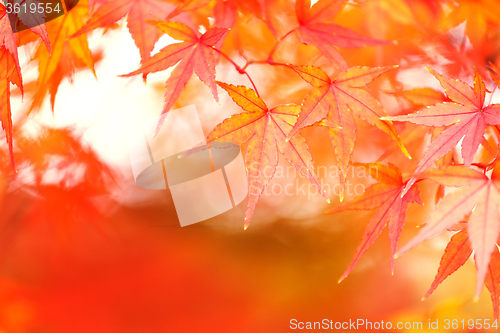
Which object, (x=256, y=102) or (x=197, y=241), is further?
(x=197, y=241)

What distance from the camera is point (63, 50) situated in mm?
524

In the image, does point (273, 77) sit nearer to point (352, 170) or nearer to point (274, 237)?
point (352, 170)

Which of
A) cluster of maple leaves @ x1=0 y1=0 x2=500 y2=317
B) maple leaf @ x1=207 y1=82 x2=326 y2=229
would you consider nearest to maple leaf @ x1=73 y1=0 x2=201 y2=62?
cluster of maple leaves @ x1=0 y1=0 x2=500 y2=317

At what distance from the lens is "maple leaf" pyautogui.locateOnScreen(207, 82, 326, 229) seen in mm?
311

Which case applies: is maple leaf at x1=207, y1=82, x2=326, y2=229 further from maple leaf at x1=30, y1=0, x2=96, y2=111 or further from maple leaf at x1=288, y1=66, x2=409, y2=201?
maple leaf at x1=30, y1=0, x2=96, y2=111

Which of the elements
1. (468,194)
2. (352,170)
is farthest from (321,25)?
(352,170)

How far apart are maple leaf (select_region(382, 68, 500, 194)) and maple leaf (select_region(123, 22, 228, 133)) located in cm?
19

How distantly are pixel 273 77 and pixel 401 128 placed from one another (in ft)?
0.99

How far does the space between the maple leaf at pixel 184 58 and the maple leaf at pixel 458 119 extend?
0.63 feet

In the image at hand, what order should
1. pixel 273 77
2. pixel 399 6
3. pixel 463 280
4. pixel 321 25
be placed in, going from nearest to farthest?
pixel 321 25, pixel 399 6, pixel 273 77, pixel 463 280

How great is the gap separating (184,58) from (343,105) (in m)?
0.19

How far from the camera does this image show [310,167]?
32cm

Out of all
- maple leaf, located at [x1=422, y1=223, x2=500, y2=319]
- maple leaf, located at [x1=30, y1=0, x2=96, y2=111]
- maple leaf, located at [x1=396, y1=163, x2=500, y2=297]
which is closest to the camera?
maple leaf, located at [x1=396, y1=163, x2=500, y2=297]

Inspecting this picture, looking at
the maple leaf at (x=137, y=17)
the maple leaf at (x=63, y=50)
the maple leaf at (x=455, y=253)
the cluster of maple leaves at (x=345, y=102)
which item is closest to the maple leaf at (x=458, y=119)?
the cluster of maple leaves at (x=345, y=102)
